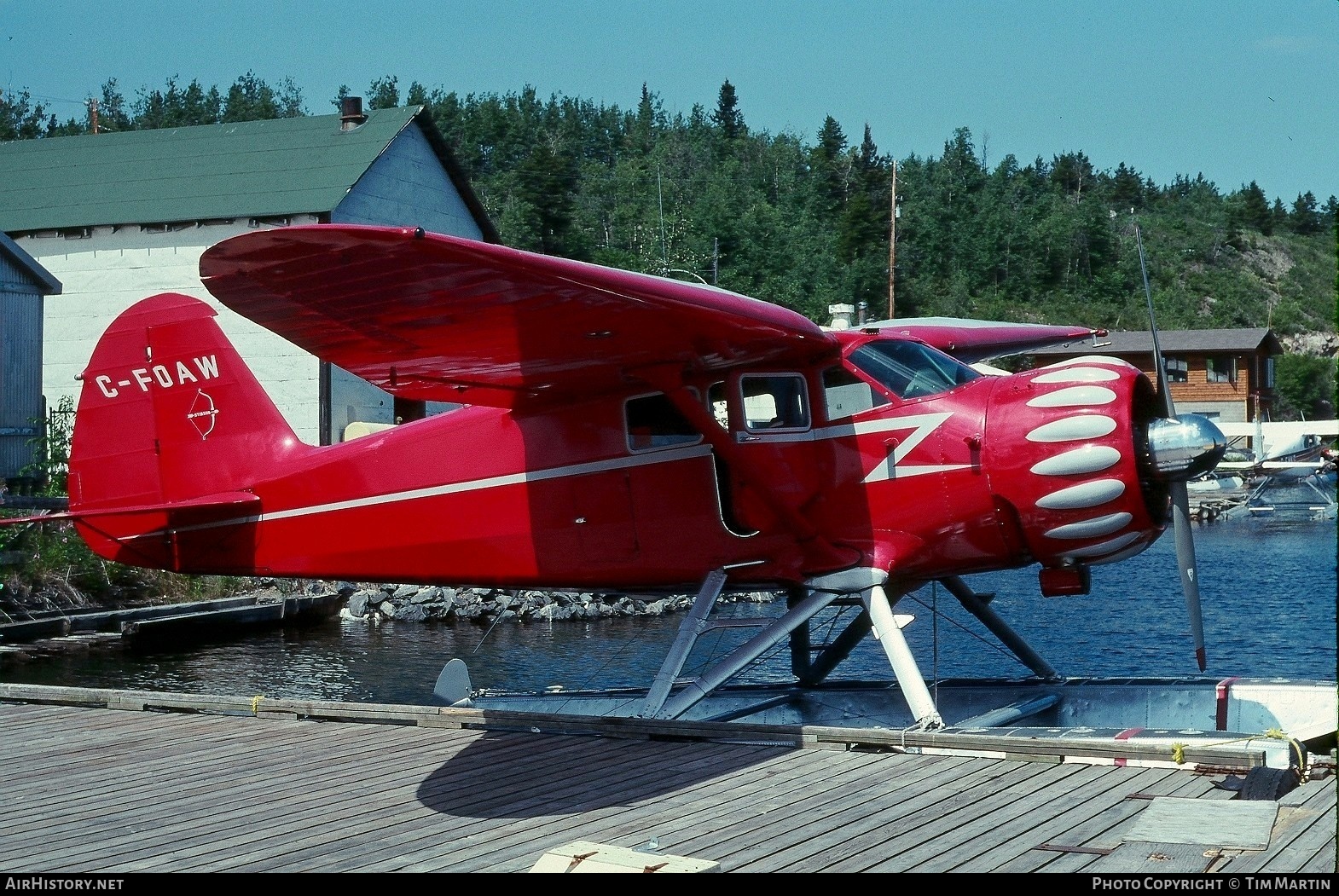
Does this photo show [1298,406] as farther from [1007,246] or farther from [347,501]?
[347,501]

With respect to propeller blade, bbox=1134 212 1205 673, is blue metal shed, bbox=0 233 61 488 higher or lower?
higher

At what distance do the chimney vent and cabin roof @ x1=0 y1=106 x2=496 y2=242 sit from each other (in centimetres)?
20

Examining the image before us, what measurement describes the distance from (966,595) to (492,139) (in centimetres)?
10175

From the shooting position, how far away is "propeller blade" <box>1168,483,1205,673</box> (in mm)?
7285

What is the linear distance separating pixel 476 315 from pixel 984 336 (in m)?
4.98

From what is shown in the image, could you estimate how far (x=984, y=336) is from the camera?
10.4 m

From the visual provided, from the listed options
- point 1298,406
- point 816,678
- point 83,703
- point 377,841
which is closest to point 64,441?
point 83,703

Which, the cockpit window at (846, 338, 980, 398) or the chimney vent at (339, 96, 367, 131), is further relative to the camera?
the chimney vent at (339, 96, 367, 131)

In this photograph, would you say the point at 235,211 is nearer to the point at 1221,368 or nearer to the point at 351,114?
the point at 351,114

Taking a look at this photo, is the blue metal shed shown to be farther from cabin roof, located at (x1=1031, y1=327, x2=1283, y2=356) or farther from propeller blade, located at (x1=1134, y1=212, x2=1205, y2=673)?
cabin roof, located at (x1=1031, y1=327, x2=1283, y2=356)

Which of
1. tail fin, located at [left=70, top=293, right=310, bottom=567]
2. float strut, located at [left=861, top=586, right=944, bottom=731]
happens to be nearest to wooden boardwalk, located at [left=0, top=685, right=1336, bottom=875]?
float strut, located at [left=861, top=586, right=944, bottom=731]

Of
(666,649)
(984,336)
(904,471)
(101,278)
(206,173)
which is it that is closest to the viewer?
(904,471)

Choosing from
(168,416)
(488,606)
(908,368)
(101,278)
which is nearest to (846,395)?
(908,368)

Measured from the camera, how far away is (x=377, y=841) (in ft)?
17.4
